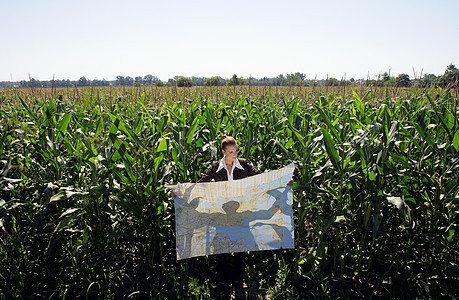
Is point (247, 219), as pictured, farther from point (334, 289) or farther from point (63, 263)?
point (63, 263)

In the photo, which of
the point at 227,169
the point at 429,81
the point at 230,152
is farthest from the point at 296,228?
the point at 429,81

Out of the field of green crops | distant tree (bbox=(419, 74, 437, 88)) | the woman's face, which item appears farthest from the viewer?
distant tree (bbox=(419, 74, 437, 88))

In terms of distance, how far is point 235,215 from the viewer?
2.75m

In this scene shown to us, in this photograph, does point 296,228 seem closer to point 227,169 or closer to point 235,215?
point 235,215

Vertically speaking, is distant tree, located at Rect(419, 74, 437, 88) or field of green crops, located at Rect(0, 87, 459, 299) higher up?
distant tree, located at Rect(419, 74, 437, 88)

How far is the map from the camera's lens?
2.71 metres

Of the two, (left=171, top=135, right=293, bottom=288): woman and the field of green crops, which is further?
(left=171, top=135, right=293, bottom=288): woman

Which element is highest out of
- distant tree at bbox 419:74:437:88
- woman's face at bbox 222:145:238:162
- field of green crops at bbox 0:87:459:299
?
distant tree at bbox 419:74:437:88

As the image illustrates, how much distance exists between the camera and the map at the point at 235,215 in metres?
2.71

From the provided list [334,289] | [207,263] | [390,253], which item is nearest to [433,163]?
[390,253]

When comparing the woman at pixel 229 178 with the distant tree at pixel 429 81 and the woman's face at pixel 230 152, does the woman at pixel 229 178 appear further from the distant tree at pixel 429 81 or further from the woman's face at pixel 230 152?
the distant tree at pixel 429 81

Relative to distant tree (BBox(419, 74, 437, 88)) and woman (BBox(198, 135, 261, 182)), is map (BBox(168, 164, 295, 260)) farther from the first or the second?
distant tree (BBox(419, 74, 437, 88))

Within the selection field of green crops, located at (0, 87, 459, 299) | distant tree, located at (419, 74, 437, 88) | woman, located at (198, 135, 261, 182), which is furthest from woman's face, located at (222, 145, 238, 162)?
distant tree, located at (419, 74, 437, 88)

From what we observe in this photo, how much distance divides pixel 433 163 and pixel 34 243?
13.8ft
